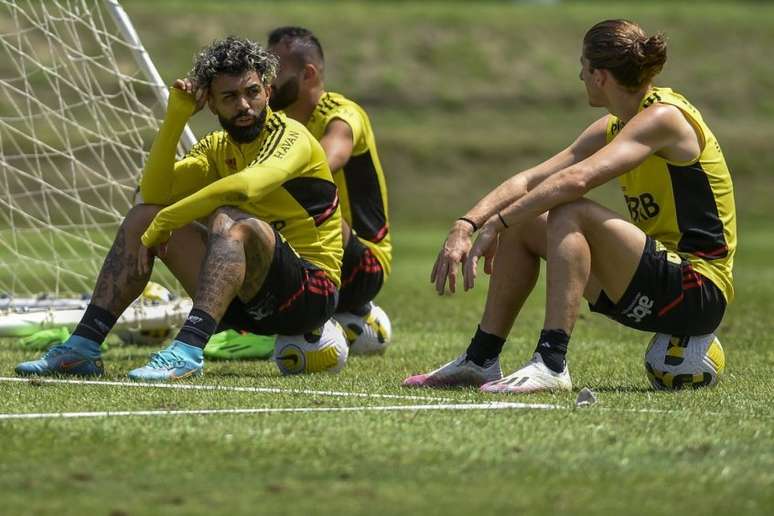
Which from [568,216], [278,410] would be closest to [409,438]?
[278,410]

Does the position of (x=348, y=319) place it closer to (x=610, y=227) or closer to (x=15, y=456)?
(x=610, y=227)

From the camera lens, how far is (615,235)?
6754mm

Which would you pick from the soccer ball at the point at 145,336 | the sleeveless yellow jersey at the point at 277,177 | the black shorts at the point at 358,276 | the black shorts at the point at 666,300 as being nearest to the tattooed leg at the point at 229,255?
the sleeveless yellow jersey at the point at 277,177

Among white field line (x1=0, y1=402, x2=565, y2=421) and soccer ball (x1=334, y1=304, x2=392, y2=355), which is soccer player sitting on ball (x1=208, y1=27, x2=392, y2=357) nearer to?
soccer ball (x1=334, y1=304, x2=392, y2=355)

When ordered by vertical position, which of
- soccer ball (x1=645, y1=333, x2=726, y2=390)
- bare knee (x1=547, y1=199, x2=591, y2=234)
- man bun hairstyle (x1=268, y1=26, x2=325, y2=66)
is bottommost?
soccer ball (x1=645, y1=333, x2=726, y2=390)

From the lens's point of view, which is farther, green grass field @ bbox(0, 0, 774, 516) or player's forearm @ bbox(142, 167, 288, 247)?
player's forearm @ bbox(142, 167, 288, 247)

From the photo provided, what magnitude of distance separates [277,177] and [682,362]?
205cm

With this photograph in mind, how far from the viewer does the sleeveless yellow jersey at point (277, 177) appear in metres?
7.57

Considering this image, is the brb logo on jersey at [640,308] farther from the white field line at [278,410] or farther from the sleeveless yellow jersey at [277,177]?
the sleeveless yellow jersey at [277,177]

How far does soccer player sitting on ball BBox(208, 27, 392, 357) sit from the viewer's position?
9.20 m

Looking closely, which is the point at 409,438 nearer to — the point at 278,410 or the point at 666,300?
the point at 278,410

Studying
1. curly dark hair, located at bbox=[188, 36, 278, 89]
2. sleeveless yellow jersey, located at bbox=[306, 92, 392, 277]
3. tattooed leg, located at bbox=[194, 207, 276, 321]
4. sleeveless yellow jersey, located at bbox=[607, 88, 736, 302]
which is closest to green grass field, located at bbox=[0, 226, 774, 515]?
tattooed leg, located at bbox=[194, 207, 276, 321]

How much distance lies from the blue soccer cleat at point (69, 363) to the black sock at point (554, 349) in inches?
85.1

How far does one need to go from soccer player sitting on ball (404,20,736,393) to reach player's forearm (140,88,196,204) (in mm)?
1585
